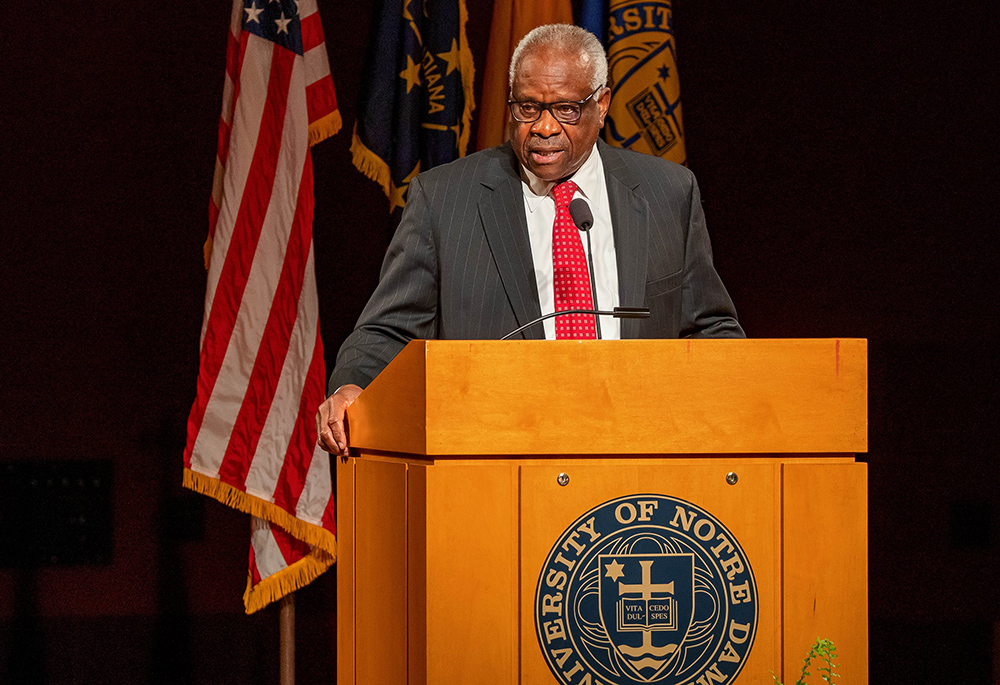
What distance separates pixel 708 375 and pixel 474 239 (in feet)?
2.80

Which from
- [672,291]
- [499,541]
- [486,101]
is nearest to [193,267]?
[486,101]

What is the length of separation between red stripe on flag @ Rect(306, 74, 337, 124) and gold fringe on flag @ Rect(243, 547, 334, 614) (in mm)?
1267

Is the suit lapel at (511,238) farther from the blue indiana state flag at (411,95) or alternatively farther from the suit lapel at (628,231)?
the blue indiana state flag at (411,95)

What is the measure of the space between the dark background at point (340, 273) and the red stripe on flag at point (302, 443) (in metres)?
0.51

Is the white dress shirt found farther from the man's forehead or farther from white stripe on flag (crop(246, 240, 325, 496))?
white stripe on flag (crop(246, 240, 325, 496))

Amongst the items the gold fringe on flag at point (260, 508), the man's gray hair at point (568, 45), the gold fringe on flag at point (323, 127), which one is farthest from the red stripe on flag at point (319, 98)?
the man's gray hair at point (568, 45)

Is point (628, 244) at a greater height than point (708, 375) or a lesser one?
greater

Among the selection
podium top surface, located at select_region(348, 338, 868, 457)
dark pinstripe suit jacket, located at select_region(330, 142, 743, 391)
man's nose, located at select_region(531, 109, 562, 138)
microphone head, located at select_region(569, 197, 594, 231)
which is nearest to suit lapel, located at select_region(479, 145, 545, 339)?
dark pinstripe suit jacket, located at select_region(330, 142, 743, 391)

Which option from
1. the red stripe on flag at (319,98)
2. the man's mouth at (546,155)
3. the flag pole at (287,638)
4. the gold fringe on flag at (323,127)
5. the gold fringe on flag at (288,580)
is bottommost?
the flag pole at (287,638)

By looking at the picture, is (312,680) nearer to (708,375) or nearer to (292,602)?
(292,602)

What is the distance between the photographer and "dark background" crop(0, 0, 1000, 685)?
3.30 metres

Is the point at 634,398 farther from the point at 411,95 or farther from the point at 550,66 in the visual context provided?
the point at 411,95

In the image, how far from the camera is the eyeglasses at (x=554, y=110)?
1.90 meters

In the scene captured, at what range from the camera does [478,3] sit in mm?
3471
